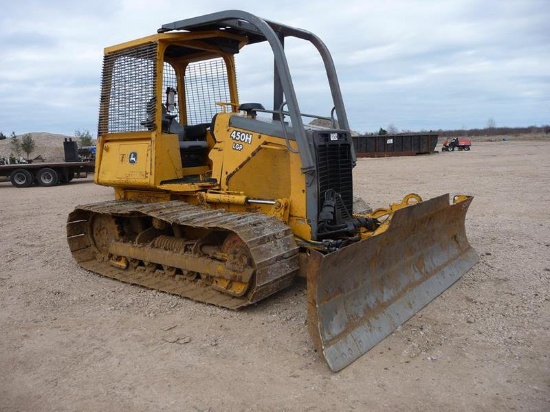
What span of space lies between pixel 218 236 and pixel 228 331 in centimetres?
143

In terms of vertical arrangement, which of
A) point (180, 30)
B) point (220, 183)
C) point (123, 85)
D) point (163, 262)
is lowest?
point (163, 262)

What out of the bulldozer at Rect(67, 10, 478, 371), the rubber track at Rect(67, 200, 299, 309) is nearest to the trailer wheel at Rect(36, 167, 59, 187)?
the bulldozer at Rect(67, 10, 478, 371)

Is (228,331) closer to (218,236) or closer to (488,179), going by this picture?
(218,236)

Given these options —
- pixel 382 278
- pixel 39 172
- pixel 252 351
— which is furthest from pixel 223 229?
pixel 39 172

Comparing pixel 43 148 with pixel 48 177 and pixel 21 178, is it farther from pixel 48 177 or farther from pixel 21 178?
pixel 48 177

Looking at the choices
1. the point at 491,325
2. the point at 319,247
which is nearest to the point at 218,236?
the point at 319,247

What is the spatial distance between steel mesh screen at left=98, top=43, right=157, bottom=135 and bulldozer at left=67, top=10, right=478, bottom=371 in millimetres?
16

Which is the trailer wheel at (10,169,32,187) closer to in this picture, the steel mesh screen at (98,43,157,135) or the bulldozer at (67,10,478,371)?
the bulldozer at (67,10,478,371)

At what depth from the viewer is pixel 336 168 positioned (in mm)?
5598

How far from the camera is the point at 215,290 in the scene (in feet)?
17.9

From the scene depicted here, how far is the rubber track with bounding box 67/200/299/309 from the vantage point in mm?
4820

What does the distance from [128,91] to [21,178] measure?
16.3m

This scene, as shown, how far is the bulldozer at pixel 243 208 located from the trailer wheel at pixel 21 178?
591 inches

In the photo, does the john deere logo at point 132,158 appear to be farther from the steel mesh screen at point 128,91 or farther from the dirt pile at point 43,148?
the dirt pile at point 43,148
